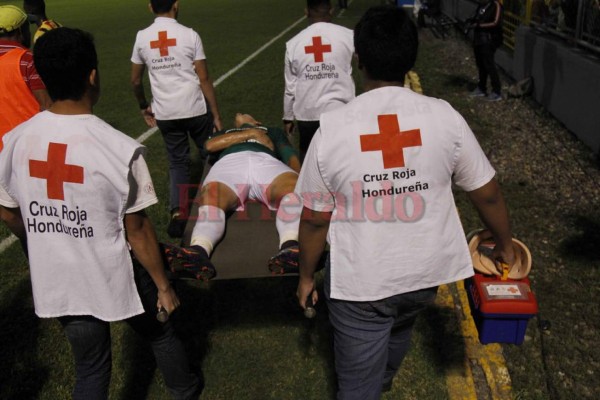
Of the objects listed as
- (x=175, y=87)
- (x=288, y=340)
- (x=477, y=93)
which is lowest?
(x=477, y=93)

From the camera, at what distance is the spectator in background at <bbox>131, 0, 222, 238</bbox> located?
4859 millimetres

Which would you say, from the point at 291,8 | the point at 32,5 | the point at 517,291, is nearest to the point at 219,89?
the point at 32,5

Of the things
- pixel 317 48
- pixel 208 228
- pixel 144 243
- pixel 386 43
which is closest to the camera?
pixel 386 43

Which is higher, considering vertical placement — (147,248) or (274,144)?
(147,248)

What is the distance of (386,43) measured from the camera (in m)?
2.09

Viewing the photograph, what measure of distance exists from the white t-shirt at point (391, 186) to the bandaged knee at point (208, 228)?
144cm

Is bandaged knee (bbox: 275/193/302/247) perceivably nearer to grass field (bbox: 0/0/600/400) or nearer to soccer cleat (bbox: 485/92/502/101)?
grass field (bbox: 0/0/600/400)

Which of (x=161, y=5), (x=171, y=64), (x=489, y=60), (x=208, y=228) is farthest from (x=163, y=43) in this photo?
(x=489, y=60)

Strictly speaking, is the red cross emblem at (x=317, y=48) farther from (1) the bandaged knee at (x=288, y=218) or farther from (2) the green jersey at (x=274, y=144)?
(1) the bandaged knee at (x=288, y=218)

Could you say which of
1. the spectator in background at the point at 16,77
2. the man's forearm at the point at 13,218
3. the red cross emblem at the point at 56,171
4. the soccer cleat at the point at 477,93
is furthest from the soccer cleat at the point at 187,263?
the soccer cleat at the point at 477,93

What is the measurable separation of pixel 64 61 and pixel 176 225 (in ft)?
10.6

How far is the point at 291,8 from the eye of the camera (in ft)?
79.3

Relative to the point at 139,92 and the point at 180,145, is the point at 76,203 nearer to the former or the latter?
the point at 180,145

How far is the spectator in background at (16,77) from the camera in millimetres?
3508
